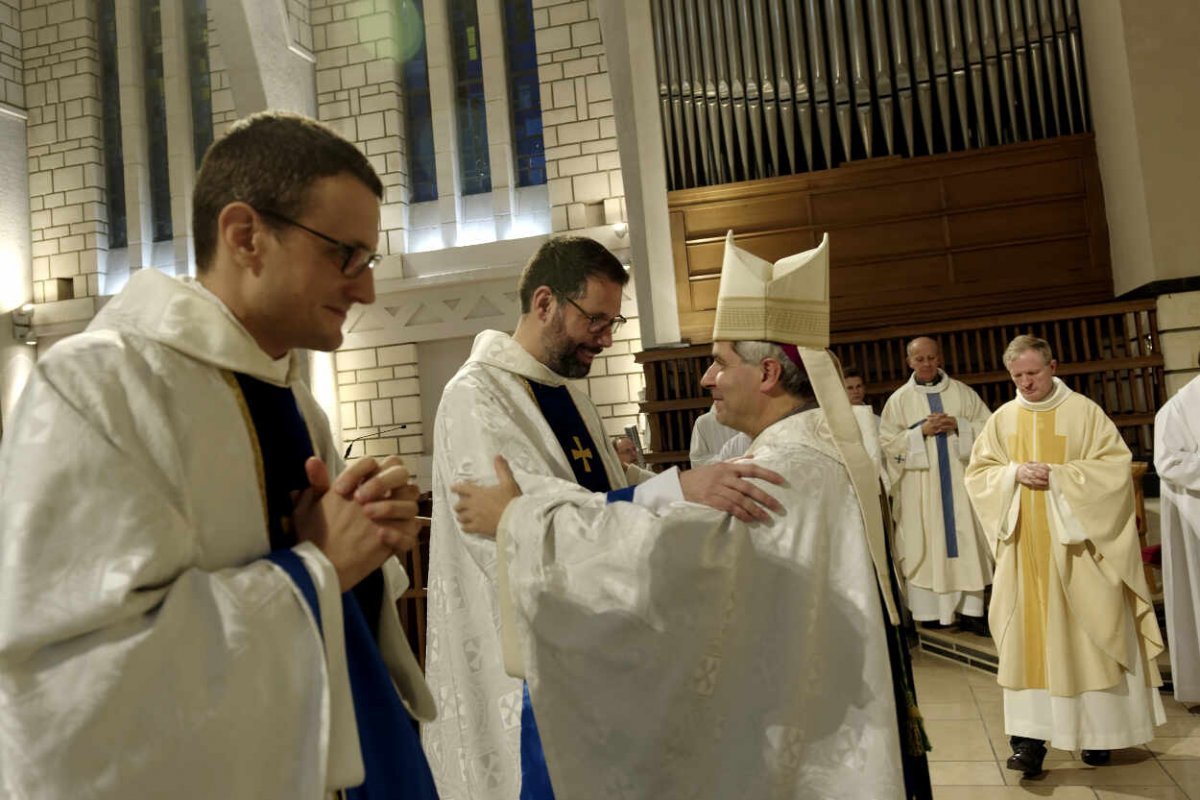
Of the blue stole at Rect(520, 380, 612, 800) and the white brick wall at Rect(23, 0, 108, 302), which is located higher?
the white brick wall at Rect(23, 0, 108, 302)

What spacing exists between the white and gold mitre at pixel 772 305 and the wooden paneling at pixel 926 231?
19.2 feet

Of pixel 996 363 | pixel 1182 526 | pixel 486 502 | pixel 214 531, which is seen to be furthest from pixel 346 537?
pixel 996 363

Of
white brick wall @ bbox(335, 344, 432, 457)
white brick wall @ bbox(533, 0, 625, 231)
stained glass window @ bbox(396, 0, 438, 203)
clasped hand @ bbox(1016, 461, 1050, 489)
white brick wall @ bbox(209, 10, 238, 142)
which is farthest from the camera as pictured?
white brick wall @ bbox(209, 10, 238, 142)

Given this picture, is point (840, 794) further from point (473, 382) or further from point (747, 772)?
point (473, 382)

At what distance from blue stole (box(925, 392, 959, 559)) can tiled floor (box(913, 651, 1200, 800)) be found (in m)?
1.59

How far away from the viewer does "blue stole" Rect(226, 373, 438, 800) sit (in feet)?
4.54

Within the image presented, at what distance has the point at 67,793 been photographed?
1.03 m

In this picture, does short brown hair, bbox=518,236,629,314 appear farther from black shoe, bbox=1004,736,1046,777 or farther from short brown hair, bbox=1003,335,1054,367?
black shoe, bbox=1004,736,1046,777

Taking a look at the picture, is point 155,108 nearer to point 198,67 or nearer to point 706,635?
point 198,67

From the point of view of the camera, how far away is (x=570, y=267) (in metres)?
2.56

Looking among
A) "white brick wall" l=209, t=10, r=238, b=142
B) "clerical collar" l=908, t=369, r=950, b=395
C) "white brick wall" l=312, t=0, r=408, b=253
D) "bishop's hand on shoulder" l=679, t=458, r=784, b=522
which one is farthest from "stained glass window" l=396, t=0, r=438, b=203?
"bishop's hand on shoulder" l=679, t=458, r=784, b=522

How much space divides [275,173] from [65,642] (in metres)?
0.61

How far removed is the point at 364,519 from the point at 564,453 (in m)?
1.33

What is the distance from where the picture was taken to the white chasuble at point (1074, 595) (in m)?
4.45
